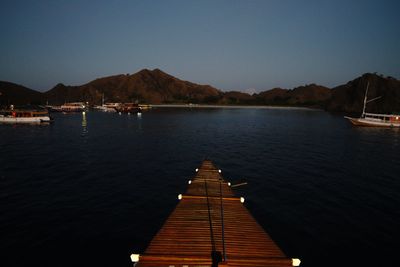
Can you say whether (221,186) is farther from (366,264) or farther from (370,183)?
(370,183)

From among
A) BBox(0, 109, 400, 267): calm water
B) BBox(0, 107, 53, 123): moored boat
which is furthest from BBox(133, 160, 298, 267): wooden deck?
BBox(0, 107, 53, 123): moored boat

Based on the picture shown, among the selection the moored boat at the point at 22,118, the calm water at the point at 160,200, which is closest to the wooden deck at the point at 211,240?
the calm water at the point at 160,200

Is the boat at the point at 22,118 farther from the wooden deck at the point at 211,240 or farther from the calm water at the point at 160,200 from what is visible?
the wooden deck at the point at 211,240

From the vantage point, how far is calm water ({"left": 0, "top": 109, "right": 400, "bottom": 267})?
17141 millimetres

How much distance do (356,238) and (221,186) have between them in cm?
1118

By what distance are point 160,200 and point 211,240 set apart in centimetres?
1216

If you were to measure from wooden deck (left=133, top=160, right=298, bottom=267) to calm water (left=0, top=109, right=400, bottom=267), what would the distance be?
3.45m

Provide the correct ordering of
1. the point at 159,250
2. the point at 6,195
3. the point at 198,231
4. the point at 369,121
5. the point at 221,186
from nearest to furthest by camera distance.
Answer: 1. the point at 159,250
2. the point at 198,231
3. the point at 221,186
4. the point at 6,195
5. the point at 369,121

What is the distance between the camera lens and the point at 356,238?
738 inches

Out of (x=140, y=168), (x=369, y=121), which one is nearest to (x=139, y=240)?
(x=140, y=168)

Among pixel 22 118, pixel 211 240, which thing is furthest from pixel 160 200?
pixel 22 118

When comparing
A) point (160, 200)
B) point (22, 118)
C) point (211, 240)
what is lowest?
point (160, 200)

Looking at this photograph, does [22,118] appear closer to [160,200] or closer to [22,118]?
[22,118]

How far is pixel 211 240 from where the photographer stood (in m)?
14.1
